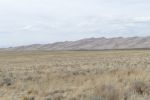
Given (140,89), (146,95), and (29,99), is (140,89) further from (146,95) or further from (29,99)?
(29,99)

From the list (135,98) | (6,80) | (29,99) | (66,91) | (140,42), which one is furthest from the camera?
(140,42)

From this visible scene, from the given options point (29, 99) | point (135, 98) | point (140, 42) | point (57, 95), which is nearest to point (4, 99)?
point (29, 99)

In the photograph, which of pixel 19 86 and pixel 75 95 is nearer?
pixel 75 95

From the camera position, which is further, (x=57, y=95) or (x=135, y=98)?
(x=57, y=95)

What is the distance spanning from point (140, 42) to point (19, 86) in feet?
605

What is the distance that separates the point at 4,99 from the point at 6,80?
14.5 ft

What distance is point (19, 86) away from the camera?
485 inches

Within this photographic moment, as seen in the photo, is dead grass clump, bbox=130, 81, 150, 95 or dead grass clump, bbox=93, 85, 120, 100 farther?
dead grass clump, bbox=130, 81, 150, 95

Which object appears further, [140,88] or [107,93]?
[140,88]

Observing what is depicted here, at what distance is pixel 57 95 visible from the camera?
9.46 metres

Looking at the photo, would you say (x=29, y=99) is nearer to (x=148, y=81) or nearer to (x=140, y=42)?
(x=148, y=81)

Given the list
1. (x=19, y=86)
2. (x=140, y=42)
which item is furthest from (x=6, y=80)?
(x=140, y=42)

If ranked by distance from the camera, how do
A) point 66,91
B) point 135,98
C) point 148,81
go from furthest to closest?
point 148,81
point 66,91
point 135,98

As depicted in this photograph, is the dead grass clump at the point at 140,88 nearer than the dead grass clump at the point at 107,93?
No
